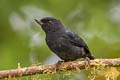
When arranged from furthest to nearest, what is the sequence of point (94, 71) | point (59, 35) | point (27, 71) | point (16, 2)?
1. point (16, 2)
2. point (59, 35)
3. point (94, 71)
4. point (27, 71)

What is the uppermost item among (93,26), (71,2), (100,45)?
(71,2)

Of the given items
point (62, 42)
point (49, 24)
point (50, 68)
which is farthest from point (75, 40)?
point (50, 68)

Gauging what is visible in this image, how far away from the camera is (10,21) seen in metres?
7.68

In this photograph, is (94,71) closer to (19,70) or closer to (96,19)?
(19,70)

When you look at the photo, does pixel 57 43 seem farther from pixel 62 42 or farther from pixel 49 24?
pixel 49 24

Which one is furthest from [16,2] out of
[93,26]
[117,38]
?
[117,38]

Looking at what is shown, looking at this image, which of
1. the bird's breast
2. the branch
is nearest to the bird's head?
the bird's breast

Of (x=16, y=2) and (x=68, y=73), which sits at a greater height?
(x=16, y=2)

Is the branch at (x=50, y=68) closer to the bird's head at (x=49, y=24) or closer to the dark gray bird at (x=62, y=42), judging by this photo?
the dark gray bird at (x=62, y=42)

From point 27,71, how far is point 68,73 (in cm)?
66

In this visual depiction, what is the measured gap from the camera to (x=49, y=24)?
231 inches

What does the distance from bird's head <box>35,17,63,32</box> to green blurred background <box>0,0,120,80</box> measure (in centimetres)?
90

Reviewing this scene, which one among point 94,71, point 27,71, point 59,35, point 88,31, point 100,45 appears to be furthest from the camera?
point 88,31

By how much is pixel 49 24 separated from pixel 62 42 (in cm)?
36
